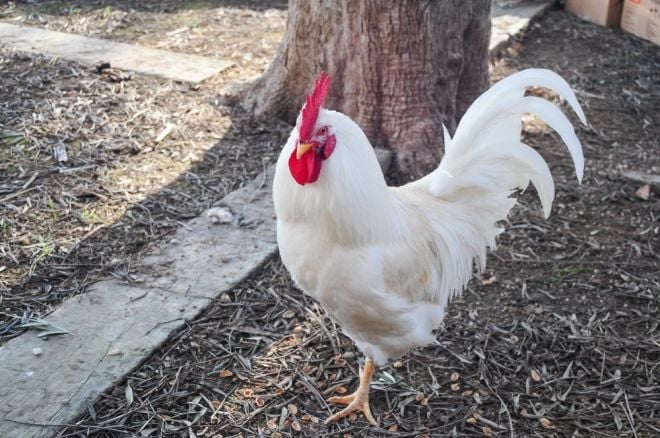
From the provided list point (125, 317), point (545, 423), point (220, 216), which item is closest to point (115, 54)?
point (220, 216)

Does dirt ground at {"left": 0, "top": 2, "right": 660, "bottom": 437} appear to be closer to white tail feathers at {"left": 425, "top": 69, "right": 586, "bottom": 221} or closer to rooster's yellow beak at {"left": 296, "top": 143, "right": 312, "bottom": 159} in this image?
white tail feathers at {"left": 425, "top": 69, "right": 586, "bottom": 221}

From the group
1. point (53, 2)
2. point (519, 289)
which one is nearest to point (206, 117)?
point (519, 289)

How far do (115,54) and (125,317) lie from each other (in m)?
3.83

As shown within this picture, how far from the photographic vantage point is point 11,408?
301cm

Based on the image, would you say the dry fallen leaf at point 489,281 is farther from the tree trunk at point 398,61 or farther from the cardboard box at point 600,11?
the cardboard box at point 600,11

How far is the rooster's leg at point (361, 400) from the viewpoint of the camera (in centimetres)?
335

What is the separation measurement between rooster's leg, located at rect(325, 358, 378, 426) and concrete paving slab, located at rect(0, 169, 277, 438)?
97cm

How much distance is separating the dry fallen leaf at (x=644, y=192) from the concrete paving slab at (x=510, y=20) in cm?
274

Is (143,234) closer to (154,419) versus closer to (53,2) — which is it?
(154,419)

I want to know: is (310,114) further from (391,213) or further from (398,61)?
(398,61)

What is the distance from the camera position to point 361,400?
3396 mm

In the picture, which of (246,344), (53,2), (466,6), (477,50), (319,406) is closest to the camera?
(319,406)

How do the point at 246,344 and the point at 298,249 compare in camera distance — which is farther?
the point at 246,344

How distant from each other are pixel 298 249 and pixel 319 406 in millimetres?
993
